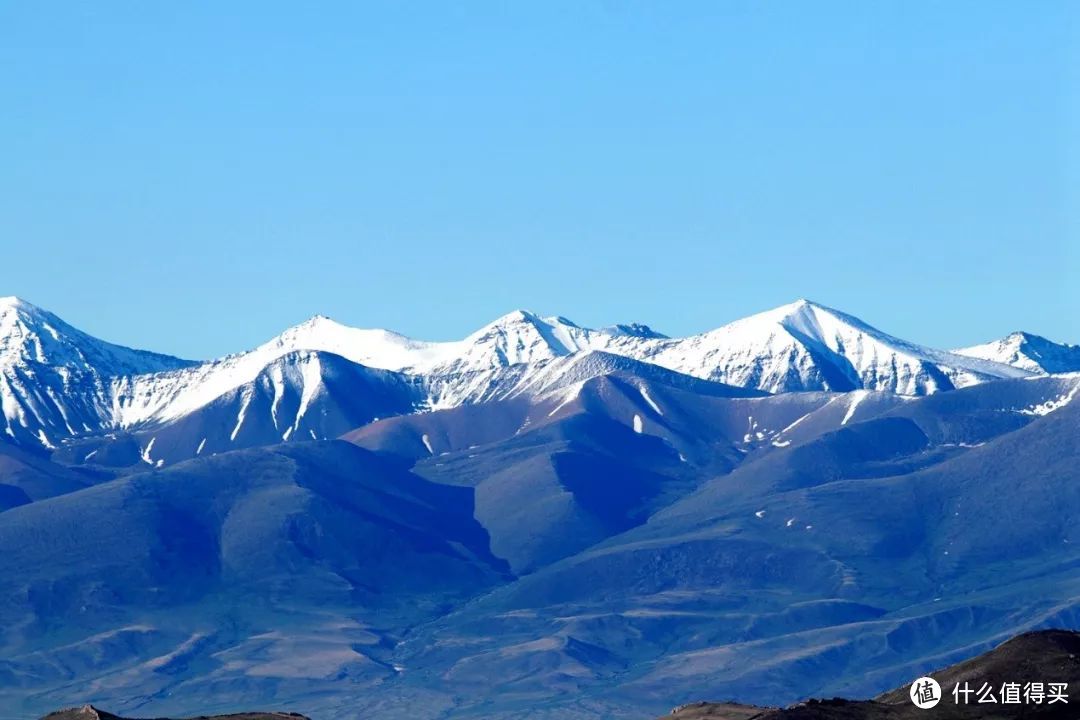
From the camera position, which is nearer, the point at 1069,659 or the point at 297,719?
the point at 1069,659

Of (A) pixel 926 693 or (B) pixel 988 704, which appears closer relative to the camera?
(B) pixel 988 704

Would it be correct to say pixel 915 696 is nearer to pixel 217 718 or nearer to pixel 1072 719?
pixel 1072 719

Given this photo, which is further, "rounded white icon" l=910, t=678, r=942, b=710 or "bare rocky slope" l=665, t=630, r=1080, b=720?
"rounded white icon" l=910, t=678, r=942, b=710

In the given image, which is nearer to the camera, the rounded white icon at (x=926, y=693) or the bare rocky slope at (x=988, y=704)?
the bare rocky slope at (x=988, y=704)

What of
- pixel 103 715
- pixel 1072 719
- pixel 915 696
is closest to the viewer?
pixel 1072 719

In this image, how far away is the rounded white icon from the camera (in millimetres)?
157625

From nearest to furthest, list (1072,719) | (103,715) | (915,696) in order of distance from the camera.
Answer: (1072,719), (915,696), (103,715)

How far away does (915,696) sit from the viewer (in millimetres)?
160125

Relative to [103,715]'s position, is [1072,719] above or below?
below

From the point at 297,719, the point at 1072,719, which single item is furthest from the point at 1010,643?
the point at 297,719

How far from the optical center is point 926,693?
159125 millimetres

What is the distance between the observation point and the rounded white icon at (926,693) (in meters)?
158

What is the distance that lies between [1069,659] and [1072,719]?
12245 millimetres

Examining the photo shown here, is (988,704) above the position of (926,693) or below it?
below
